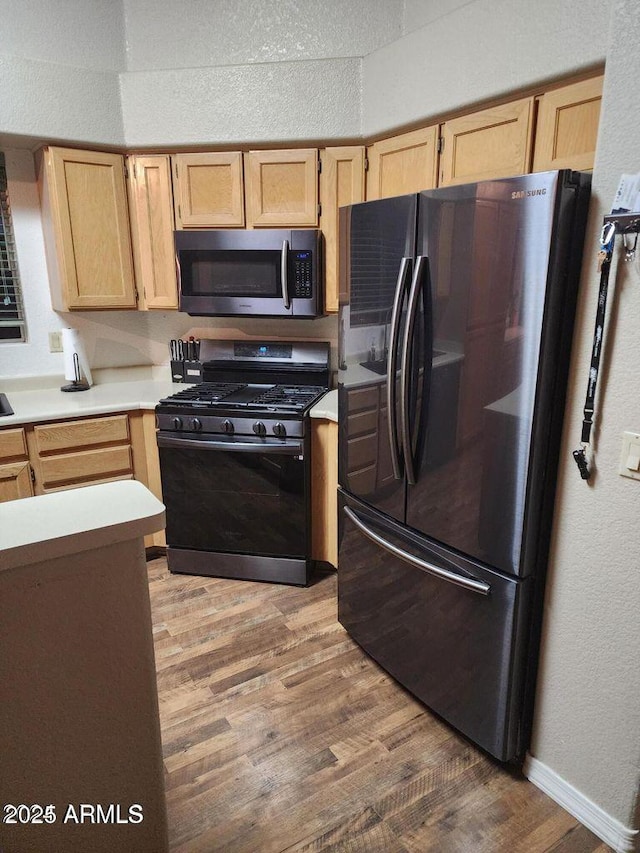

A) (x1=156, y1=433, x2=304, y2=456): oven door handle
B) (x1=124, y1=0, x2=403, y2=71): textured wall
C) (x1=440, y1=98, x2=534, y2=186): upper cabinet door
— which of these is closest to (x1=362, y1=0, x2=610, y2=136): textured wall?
(x1=440, y1=98, x2=534, y2=186): upper cabinet door

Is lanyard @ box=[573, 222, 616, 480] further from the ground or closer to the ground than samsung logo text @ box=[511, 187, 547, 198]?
closer to the ground

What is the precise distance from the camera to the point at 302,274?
270cm

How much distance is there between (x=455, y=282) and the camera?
5.18 feet

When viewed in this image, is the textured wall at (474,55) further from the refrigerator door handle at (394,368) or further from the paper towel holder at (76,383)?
the paper towel holder at (76,383)

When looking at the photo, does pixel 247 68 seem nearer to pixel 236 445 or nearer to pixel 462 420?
pixel 236 445

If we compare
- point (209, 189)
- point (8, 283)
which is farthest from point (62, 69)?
point (8, 283)

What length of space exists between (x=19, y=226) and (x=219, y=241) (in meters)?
1.12

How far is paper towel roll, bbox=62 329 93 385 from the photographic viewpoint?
2.96 metres

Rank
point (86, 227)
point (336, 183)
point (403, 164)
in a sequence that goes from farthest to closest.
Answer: point (86, 227) < point (336, 183) < point (403, 164)

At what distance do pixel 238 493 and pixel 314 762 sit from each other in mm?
1259

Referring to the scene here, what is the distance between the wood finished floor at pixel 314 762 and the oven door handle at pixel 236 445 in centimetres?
79

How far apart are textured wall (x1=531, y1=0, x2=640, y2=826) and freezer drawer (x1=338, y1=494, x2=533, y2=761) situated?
4.5 inches

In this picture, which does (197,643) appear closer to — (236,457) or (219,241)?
(236,457)

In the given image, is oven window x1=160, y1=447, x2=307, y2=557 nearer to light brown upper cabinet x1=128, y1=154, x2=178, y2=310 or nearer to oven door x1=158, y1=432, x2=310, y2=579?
oven door x1=158, y1=432, x2=310, y2=579
